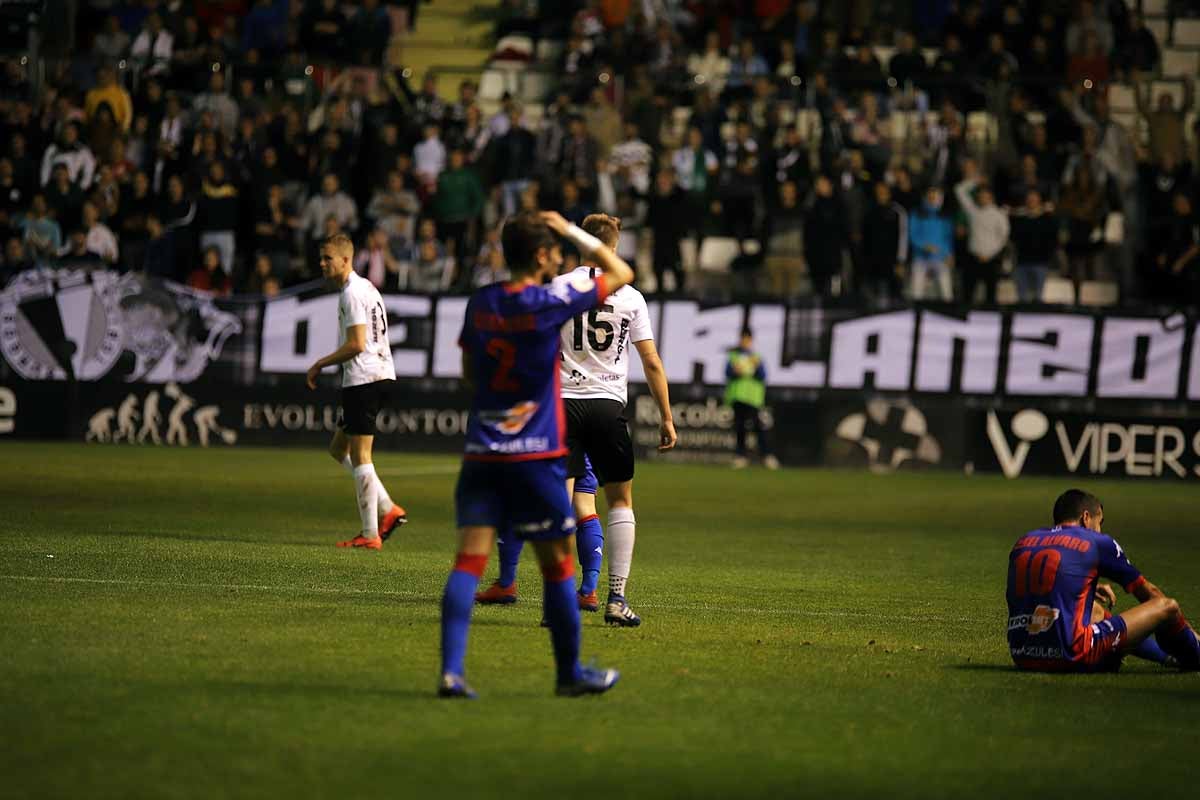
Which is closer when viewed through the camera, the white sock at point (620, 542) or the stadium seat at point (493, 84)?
the white sock at point (620, 542)

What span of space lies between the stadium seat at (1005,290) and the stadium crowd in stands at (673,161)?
1.53 ft

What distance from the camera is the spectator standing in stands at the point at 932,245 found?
85.3 ft

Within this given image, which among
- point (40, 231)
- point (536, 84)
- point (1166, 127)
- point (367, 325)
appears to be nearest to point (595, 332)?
point (367, 325)

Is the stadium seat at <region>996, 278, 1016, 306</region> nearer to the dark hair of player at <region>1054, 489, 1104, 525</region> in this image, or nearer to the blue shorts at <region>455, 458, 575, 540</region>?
the dark hair of player at <region>1054, 489, 1104, 525</region>

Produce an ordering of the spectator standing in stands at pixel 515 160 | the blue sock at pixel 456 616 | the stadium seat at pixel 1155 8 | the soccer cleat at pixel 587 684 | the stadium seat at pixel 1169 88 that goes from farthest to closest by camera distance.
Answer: the stadium seat at pixel 1155 8, the stadium seat at pixel 1169 88, the spectator standing in stands at pixel 515 160, the soccer cleat at pixel 587 684, the blue sock at pixel 456 616

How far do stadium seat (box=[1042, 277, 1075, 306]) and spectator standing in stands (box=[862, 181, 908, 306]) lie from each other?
88.8 inches

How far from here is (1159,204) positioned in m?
A: 25.9

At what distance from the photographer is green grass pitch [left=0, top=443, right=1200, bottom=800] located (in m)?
6.37

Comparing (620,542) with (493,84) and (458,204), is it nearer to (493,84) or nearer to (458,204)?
(458,204)

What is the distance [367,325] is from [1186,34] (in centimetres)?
2142

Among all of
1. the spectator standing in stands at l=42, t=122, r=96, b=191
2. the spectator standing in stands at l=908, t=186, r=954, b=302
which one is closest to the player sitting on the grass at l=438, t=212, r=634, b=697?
the spectator standing in stands at l=908, t=186, r=954, b=302

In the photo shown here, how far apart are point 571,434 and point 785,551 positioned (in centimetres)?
494

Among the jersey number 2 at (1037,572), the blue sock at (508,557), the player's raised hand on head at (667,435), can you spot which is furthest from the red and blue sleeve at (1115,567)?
the blue sock at (508,557)

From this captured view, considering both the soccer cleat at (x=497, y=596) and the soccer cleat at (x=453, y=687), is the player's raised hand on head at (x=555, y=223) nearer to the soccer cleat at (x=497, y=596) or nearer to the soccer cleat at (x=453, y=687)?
the soccer cleat at (x=453, y=687)
